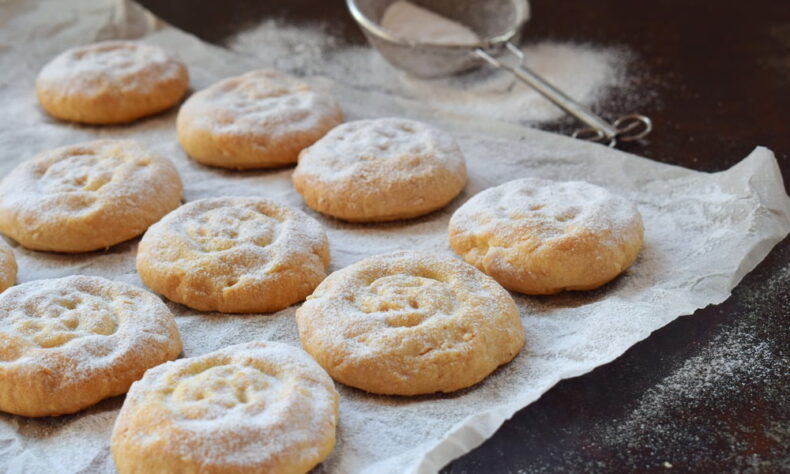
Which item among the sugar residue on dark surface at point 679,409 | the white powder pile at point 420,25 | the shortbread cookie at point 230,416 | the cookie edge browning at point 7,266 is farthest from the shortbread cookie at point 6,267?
the white powder pile at point 420,25

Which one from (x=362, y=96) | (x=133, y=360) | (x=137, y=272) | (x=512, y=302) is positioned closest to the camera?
(x=133, y=360)

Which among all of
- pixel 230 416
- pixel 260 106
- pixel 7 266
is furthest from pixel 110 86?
pixel 230 416

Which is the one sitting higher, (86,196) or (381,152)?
(381,152)

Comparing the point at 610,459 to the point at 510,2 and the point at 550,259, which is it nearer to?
the point at 550,259

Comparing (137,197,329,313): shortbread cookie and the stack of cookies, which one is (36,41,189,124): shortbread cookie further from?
(137,197,329,313): shortbread cookie

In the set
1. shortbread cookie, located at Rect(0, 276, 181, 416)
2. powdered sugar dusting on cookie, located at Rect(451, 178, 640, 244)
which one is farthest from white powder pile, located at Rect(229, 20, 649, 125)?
shortbread cookie, located at Rect(0, 276, 181, 416)

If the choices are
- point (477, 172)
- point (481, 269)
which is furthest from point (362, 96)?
point (481, 269)

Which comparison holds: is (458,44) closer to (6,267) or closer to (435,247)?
(435,247)
